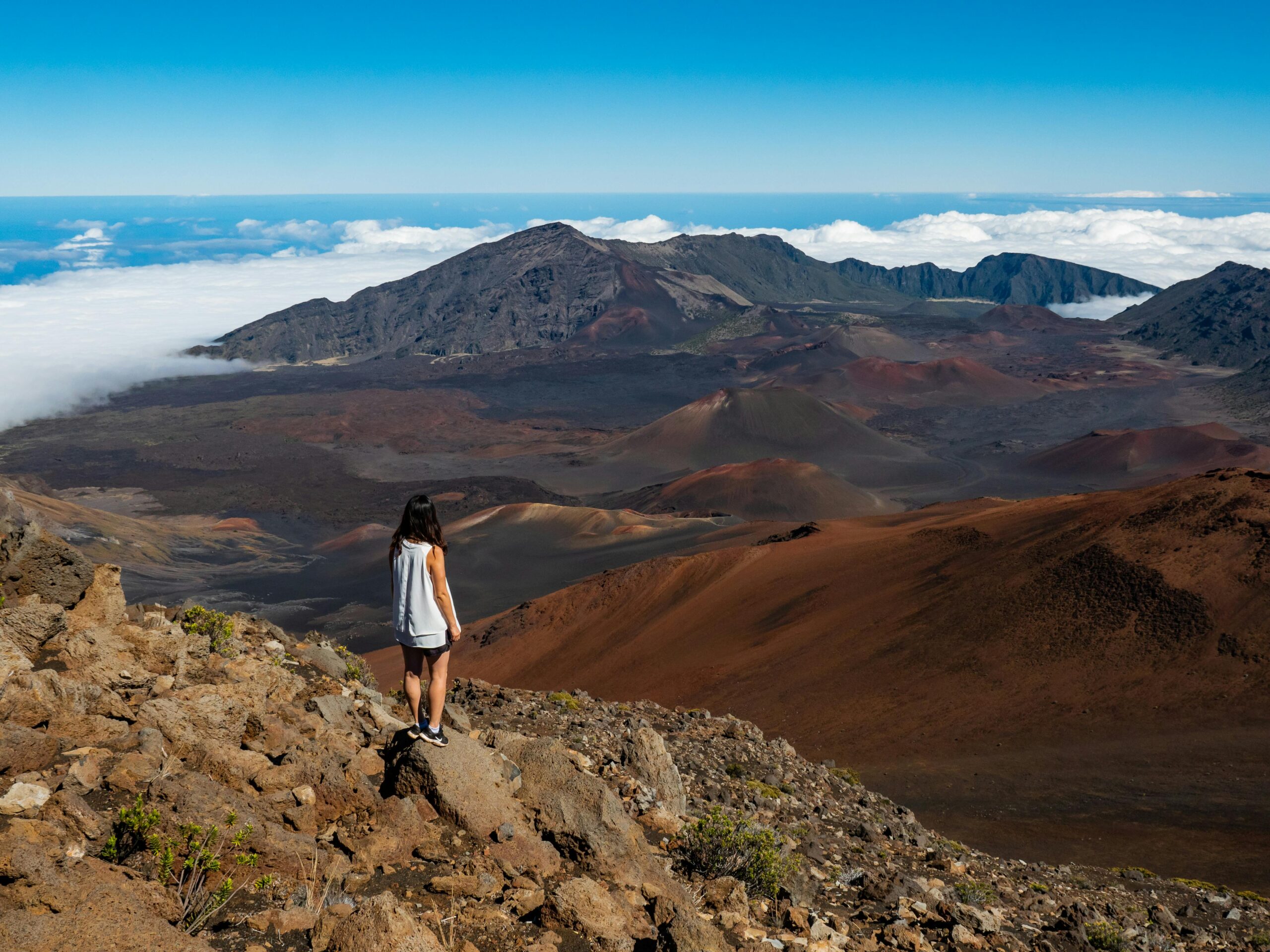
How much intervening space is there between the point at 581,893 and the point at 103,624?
15.7ft

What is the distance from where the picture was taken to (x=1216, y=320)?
153m

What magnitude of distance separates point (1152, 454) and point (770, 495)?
107 feet

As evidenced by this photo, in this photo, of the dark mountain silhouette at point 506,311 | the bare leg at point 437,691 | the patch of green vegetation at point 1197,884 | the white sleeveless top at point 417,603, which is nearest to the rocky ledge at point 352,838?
the bare leg at point 437,691

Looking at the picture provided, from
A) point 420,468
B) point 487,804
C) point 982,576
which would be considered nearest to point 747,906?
point 487,804

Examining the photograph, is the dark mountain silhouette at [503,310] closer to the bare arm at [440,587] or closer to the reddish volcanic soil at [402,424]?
the reddish volcanic soil at [402,424]

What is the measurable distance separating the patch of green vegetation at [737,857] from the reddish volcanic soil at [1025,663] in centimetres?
865

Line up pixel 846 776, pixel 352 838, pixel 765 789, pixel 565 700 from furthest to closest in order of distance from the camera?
1. pixel 846 776
2. pixel 565 700
3. pixel 765 789
4. pixel 352 838

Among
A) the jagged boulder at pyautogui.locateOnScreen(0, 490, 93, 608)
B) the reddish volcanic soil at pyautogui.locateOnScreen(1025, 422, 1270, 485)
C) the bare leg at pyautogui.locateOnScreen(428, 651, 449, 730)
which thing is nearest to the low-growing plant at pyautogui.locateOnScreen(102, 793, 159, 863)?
the bare leg at pyautogui.locateOnScreen(428, 651, 449, 730)

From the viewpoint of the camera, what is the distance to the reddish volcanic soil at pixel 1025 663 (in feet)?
49.2

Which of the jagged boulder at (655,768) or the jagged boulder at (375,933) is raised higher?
the jagged boulder at (375,933)

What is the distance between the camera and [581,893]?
493 cm

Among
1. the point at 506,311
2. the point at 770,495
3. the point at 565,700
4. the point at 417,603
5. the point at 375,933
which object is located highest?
the point at 506,311

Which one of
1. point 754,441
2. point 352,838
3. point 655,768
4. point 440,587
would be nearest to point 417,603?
point 440,587

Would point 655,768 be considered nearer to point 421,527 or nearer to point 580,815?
point 580,815
